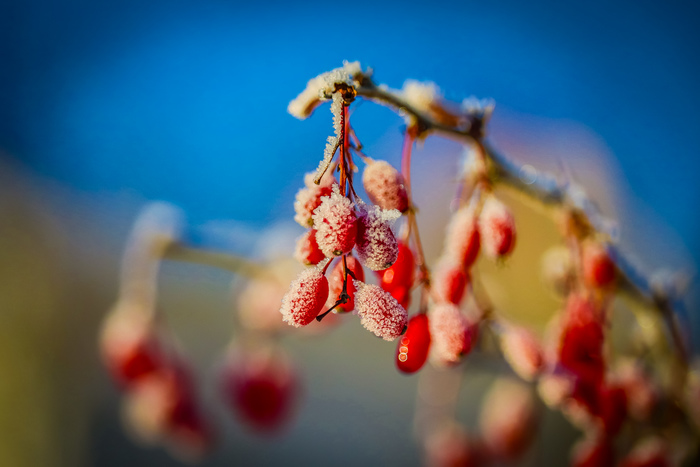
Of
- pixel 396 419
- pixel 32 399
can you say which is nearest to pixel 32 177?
pixel 32 399

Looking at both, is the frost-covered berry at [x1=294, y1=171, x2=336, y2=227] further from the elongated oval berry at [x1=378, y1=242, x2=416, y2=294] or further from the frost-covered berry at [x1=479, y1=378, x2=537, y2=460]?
the frost-covered berry at [x1=479, y1=378, x2=537, y2=460]

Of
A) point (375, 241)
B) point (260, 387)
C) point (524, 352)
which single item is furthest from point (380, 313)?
point (260, 387)

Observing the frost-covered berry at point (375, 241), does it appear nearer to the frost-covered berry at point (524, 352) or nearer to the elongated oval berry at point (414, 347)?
the elongated oval berry at point (414, 347)

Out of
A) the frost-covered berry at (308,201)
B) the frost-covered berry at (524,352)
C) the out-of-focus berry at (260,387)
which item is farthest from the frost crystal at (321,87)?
the out-of-focus berry at (260,387)

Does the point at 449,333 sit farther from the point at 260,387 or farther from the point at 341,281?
the point at 260,387

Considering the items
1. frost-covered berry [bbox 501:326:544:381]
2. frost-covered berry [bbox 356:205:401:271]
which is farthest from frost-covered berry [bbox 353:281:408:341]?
frost-covered berry [bbox 501:326:544:381]
